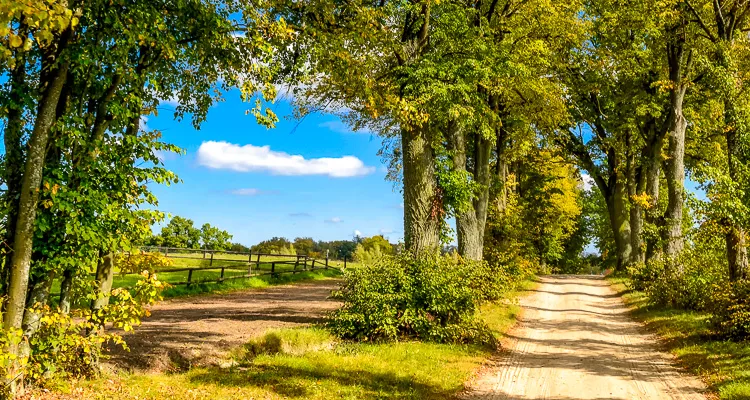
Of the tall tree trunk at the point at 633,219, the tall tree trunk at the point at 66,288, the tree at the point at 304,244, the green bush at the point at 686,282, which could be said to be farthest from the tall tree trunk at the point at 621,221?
the tree at the point at 304,244

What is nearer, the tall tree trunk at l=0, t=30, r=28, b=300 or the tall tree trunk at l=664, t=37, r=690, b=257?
the tall tree trunk at l=0, t=30, r=28, b=300

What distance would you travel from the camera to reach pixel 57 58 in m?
7.30

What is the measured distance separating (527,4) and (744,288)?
12.9 m

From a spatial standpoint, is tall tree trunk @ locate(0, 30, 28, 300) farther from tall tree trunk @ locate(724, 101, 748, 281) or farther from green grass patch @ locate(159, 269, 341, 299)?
tall tree trunk @ locate(724, 101, 748, 281)

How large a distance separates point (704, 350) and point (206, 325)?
40.1ft

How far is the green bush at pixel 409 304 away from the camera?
498 inches

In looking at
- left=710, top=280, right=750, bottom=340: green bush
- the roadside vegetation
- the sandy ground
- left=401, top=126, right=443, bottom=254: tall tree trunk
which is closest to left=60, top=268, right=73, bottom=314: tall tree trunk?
the roadside vegetation

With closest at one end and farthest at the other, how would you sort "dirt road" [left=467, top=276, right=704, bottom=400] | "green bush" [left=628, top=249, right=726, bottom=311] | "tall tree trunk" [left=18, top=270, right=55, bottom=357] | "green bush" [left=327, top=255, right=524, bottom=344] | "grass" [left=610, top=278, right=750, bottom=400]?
"tall tree trunk" [left=18, top=270, right=55, bottom=357] → "dirt road" [left=467, top=276, right=704, bottom=400] → "grass" [left=610, top=278, right=750, bottom=400] → "green bush" [left=327, top=255, right=524, bottom=344] → "green bush" [left=628, top=249, right=726, bottom=311]

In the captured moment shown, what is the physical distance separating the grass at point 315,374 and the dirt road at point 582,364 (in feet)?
2.63

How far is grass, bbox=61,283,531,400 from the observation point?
8.32m

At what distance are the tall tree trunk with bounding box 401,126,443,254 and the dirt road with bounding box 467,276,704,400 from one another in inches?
139

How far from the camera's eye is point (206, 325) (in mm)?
14547

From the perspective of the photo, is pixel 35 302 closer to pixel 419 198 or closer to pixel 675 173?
pixel 419 198

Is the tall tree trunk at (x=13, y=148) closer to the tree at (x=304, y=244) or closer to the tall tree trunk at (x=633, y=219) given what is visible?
the tall tree trunk at (x=633, y=219)
